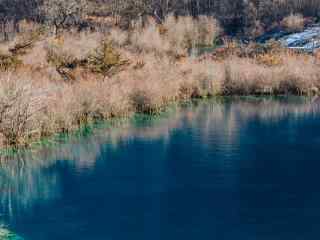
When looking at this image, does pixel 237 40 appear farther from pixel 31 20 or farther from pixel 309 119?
pixel 309 119

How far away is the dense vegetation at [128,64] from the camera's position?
25.9 m

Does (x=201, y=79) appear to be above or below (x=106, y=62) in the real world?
below

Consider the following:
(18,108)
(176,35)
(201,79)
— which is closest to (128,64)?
(201,79)

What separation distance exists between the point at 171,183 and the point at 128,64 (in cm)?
1516

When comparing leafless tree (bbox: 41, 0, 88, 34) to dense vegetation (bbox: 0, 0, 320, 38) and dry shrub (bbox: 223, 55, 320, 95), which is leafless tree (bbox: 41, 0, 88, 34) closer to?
→ dense vegetation (bbox: 0, 0, 320, 38)

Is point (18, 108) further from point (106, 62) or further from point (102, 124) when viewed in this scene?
point (106, 62)

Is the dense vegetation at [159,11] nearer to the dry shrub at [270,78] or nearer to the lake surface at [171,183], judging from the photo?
the dry shrub at [270,78]

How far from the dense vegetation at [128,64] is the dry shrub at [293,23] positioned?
10 cm

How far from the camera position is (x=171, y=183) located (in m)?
19.8

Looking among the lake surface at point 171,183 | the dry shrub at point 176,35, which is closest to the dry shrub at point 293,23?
the dry shrub at point 176,35

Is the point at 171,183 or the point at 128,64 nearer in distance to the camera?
the point at 171,183

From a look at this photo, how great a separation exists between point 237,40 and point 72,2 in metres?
18.9

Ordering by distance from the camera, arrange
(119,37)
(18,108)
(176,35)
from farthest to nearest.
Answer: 1. (176,35)
2. (119,37)
3. (18,108)

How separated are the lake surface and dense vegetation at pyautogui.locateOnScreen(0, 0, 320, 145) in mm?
1594
